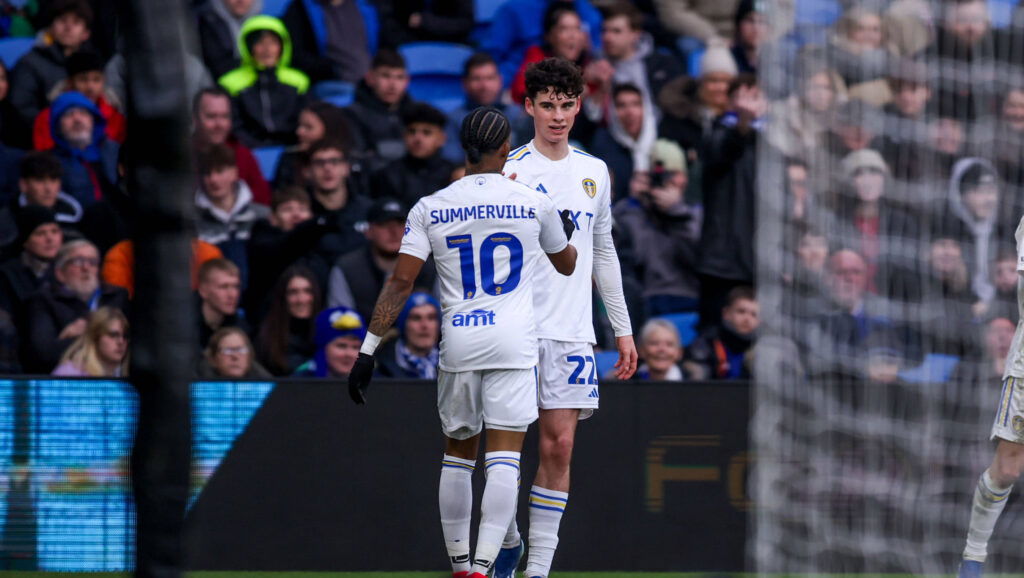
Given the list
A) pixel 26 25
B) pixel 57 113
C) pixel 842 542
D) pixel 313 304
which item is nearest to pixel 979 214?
pixel 842 542

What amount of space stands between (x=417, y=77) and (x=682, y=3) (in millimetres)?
1932

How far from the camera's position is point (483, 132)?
547cm

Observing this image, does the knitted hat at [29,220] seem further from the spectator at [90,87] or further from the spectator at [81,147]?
the spectator at [90,87]

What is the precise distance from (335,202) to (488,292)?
2.93 m

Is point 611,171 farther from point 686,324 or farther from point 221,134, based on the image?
point 221,134

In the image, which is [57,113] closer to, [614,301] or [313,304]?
[313,304]

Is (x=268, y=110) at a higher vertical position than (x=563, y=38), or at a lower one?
lower

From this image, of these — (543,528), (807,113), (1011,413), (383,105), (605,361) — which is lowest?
(543,528)

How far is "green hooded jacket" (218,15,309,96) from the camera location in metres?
8.82

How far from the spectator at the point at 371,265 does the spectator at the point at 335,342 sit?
258 millimetres

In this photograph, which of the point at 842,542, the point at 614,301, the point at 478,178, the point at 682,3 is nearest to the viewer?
the point at 478,178

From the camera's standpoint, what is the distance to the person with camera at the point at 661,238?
8484mm

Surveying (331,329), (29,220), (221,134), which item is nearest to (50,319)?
(29,220)

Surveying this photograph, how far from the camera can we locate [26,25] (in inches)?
370
